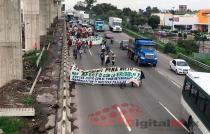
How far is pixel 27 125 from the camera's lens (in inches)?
580

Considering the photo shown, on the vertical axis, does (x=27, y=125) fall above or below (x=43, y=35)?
below

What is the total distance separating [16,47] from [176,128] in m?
13.6

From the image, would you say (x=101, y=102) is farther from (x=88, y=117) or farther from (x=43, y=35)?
(x=43, y=35)

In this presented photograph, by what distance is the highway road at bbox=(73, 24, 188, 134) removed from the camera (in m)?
14.9

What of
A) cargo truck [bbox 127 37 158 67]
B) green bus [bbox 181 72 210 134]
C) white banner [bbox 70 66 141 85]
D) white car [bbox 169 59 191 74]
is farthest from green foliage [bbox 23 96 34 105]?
white car [bbox 169 59 191 74]

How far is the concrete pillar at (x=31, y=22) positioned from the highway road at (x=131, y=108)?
18951mm

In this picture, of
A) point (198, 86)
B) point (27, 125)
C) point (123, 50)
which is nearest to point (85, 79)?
point (27, 125)

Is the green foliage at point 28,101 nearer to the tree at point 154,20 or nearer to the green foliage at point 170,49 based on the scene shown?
the green foliage at point 170,49

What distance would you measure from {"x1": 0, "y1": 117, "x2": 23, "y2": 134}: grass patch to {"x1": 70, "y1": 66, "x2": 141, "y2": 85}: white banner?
29.7 feet

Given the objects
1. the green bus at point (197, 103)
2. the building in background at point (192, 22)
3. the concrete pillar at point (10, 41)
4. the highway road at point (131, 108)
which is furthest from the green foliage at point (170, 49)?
the building in background at point (192, 22)

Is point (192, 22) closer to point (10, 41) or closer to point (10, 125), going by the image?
point (10, 41)

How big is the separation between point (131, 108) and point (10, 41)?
1052 centimetres

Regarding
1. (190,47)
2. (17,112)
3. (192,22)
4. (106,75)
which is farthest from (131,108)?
(192,22)

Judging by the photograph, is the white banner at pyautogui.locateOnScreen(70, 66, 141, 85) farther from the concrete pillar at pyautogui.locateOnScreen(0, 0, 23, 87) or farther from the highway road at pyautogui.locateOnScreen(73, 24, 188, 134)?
the concrete pillar at pyautogui.locateOnScreen(0, 0, 23, 87)
